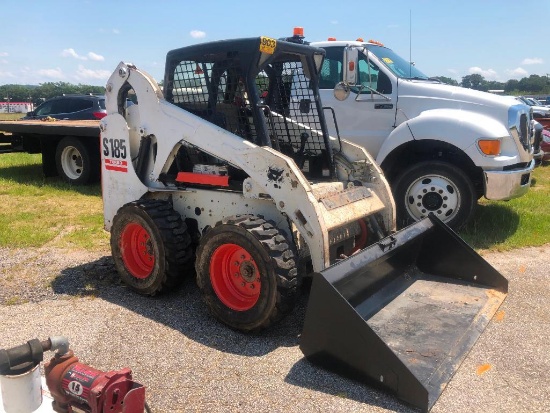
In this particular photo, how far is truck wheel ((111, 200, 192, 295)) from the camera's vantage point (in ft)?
15.1

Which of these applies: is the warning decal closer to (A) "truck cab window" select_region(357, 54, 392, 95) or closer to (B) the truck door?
(B) the truck door

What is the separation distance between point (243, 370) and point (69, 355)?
117 centimetres

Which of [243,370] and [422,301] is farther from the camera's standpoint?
[422,301]

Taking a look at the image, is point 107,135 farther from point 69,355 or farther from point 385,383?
point 385,383

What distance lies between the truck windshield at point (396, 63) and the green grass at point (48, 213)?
14.2ft

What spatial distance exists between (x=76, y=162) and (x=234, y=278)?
7.55 m

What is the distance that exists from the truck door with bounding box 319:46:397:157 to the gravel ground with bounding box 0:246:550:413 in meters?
2.65

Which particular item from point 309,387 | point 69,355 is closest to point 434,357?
point 309,387

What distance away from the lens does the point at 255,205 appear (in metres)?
4.41

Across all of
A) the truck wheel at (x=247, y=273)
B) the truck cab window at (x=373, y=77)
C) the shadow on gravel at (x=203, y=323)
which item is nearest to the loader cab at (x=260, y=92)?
the truck wheel at (x=247, y=273)

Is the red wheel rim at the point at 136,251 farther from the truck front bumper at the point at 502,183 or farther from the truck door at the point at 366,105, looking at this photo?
the truck front bumper at the point at 502,183

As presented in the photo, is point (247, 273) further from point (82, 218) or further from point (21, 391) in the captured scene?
point (82, 218)

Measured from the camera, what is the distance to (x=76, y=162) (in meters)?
10.7

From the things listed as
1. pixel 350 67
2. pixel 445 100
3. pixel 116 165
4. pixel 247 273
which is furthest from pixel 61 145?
pixel 247 273
